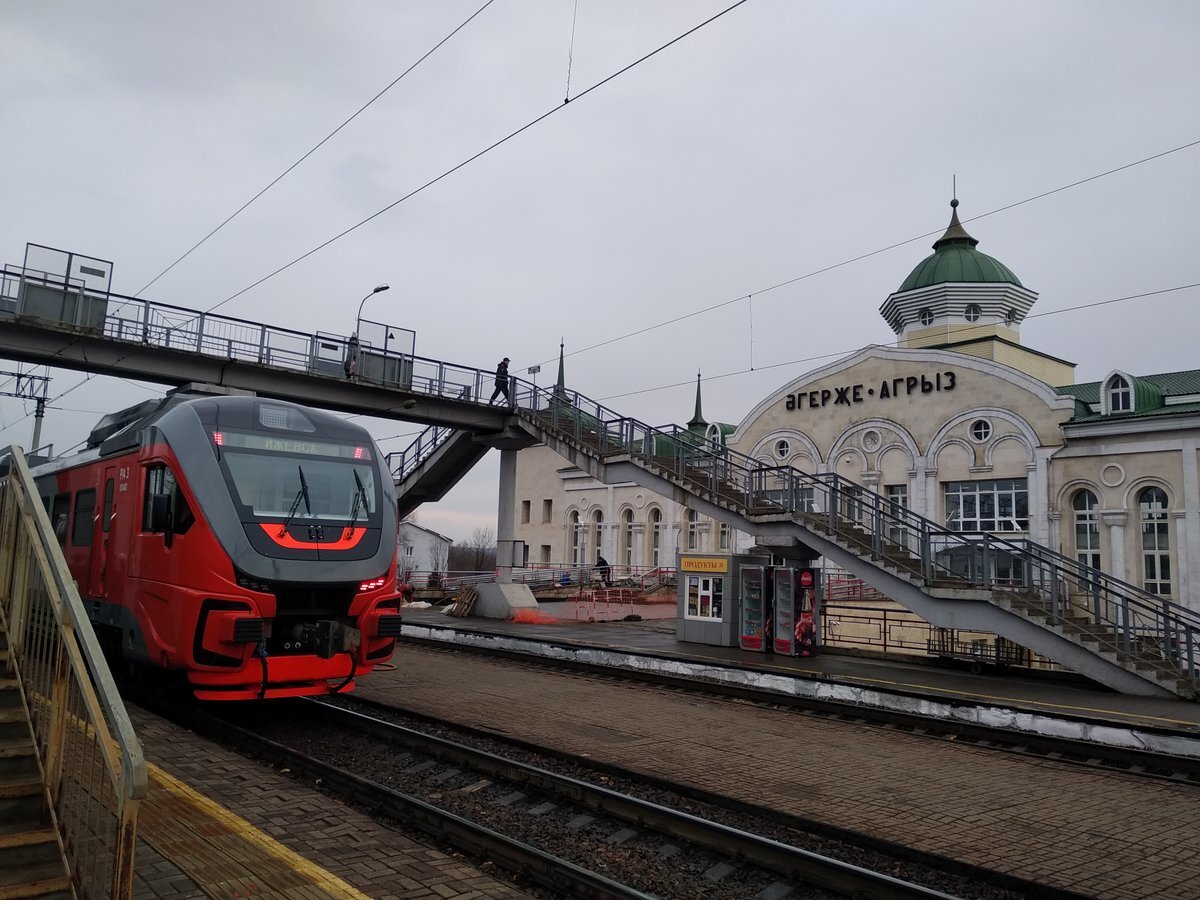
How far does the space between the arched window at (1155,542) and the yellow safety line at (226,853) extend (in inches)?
1202

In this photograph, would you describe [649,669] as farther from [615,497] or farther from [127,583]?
[615,497]

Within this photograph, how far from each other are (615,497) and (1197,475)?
2897 cm

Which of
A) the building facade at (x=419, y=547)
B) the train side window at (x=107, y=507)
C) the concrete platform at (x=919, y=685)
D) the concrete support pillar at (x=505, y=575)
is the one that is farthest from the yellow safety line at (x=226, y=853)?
the building facade at (x=419, y=547)

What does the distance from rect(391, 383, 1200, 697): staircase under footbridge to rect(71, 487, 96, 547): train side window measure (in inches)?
536

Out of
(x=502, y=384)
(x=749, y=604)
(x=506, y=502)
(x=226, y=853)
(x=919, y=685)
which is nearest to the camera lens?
(x=226, y=853)

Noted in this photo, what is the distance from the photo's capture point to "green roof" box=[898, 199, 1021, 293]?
4116 centimetres

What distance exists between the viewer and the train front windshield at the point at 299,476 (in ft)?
30.5

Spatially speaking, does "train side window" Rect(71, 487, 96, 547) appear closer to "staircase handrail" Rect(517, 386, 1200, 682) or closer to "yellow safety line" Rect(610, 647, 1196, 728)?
"yellow safety line" Rect(610, 647, 1196, 728)

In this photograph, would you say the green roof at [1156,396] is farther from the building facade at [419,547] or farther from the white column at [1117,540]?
the building facade at [419,547]

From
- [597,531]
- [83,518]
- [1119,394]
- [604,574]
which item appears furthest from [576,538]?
[83,518]

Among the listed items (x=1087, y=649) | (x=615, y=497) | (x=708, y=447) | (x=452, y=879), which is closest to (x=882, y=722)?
(x=1087, y=649)

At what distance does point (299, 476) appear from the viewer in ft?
32.0

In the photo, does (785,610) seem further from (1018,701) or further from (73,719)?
(73,719)

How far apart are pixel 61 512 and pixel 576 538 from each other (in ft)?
136
